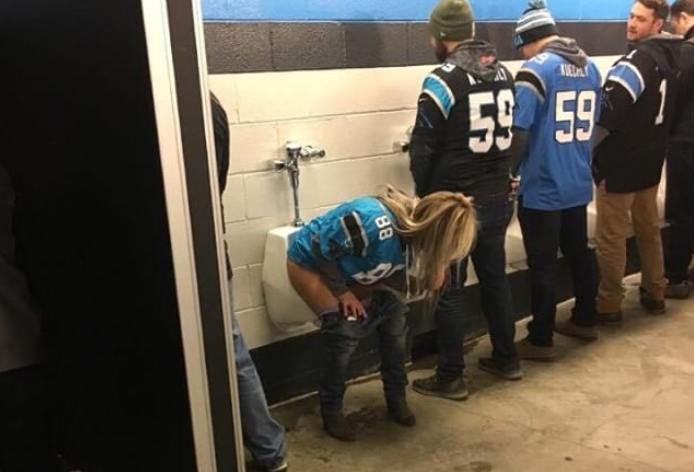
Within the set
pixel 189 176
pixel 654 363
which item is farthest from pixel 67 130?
pixel 654 363

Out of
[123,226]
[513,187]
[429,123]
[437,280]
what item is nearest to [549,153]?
[513,187]

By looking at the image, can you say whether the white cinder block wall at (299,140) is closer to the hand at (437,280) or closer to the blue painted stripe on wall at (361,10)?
the blue painted stripe on wall at (361,10)

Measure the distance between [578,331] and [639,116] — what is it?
108 cm

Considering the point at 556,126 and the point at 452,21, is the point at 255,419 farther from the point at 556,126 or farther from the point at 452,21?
the point at 556,126

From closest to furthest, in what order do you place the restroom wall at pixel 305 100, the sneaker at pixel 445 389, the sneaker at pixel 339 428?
1. the restroom wall at pixel 305 100
2. the sneaker at pixel 339 428
3. the sneaker at pixel 445 389

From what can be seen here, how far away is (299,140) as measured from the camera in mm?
2791

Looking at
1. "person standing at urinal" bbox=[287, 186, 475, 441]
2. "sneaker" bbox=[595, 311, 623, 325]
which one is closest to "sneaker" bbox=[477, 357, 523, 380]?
"person standing at urinal" bbox=[287, 186, 475, 441]

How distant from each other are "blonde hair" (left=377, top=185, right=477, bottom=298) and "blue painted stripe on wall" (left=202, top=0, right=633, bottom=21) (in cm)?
78

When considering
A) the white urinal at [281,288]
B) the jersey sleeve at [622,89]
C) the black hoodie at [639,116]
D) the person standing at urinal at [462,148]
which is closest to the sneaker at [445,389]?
the person standing at urinal at [462,148]

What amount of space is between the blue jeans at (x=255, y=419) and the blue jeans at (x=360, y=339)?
1.02 feet

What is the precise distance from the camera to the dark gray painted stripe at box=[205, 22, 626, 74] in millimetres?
2545

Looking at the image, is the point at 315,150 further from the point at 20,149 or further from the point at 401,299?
the point at 20,149

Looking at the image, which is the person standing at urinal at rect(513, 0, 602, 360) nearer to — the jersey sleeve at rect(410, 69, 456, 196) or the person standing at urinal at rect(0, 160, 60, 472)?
the jersey sleeve at rect(410, 69, 456, 196)

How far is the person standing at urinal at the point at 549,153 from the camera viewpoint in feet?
10.2
